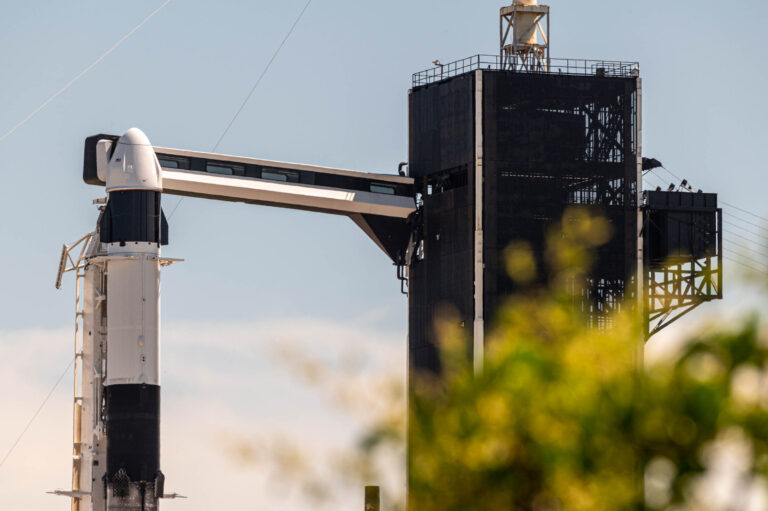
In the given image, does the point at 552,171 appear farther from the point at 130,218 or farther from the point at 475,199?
the point at 130,218

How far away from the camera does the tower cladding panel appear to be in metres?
119

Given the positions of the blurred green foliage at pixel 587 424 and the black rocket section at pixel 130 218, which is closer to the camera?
the blurred green foliage at pixel 587 424

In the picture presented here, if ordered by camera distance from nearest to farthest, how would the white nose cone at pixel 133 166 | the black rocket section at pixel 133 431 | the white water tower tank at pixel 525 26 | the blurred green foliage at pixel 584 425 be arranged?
the blurred green foliage at pixel 584 425 → the black rocket section at pixel 133 431 → the white nose cone at pixel 133 166 → the white water tower tank at pixel 525 26

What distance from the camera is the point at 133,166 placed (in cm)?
11244

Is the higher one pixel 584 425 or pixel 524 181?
pixel 524 181

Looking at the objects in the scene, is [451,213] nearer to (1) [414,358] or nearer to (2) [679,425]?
(1) [414,358]

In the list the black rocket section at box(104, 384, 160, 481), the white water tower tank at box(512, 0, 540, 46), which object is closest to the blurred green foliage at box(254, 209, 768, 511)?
the black rocket section at box(104, 384, 160, 481)

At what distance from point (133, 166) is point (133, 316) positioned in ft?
31.5

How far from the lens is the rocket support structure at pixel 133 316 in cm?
10875

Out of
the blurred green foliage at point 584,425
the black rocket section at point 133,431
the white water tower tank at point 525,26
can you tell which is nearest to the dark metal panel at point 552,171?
the white water tower tank at point 525,26

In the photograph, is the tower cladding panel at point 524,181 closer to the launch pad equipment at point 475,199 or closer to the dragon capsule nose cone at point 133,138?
the launch pad equipment at point 475,199

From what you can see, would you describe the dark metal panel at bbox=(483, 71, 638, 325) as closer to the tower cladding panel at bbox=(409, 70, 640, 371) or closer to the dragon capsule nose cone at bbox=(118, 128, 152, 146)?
the tower cladding panel at bbox=(409, 70, 640, 371)

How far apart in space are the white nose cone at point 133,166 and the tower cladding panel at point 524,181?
67.7 feet

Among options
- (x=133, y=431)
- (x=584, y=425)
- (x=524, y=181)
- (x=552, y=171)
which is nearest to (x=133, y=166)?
(x=133, y=431)
